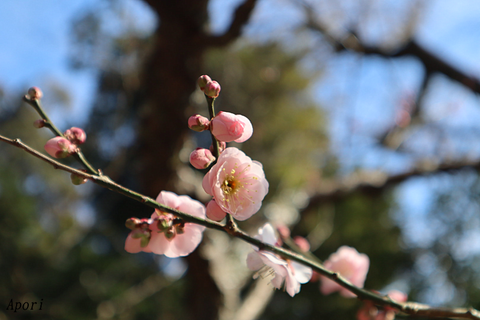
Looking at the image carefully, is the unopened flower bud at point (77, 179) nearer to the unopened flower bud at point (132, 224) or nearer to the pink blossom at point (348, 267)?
the unopened flower bud at point (132, 224)

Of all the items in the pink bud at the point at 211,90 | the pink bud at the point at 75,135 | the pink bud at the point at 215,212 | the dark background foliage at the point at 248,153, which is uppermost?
the pink bud at the point at 211,90

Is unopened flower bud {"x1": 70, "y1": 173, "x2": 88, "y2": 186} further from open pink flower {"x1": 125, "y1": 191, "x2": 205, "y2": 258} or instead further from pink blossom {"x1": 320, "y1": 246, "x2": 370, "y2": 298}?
pink blossom {"x1": 320, "y1": 246, "x2": 370, "y2": 298}

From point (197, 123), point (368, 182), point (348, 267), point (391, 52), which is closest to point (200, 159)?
point (197, 123)

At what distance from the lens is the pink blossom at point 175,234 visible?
1.17 ft

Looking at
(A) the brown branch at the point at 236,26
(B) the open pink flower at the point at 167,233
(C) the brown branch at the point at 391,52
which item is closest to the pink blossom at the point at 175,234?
(B) the open pink flower at the point at 167,233

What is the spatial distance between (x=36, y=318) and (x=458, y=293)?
3.31 meters

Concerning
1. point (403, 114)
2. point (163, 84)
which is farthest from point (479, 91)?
point (163, 84)

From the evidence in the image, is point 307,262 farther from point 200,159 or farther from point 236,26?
point 236,26

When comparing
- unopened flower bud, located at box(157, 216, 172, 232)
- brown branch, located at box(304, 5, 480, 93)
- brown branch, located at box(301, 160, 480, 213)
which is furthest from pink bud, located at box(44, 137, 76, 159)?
brown branch, located at box(301, 160, 480, 213)

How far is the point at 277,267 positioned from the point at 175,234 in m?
0.14

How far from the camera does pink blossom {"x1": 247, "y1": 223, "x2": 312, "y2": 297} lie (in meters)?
0.35

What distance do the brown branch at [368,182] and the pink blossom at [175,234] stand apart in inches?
67.4

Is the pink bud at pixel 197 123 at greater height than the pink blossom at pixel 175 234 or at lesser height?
greater

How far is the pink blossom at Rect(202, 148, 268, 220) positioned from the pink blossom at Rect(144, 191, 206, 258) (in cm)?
6
